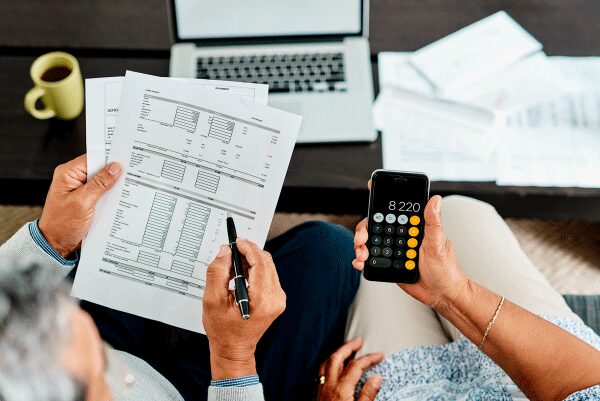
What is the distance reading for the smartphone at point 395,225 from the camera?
0.84 metres

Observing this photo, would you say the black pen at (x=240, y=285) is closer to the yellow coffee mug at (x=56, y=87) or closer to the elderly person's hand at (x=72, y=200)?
the elderly person's hand at (x=72, y=200)

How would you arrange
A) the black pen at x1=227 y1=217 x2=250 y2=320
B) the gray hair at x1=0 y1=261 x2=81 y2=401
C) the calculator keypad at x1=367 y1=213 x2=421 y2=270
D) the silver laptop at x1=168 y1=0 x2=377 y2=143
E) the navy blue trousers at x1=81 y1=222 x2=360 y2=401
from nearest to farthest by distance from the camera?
the gray hair at x1=0 y1=261 x2=81 y2=401 < the black pen at x1=227 y1=217 x2=250 y2=320 < the calculator keypad at x1=367 y1=213 x2=421 y2=270 < the navy blue trousers at x1=81 y1=222 x2=360 y2=401 < the silver laptop at x1=168 y1=0 x2=377 y2=143

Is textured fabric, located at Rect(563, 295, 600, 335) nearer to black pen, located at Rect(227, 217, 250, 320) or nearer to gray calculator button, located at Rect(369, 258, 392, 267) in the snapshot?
gray calculator button, located at Rect(369, 258, 392, 267)

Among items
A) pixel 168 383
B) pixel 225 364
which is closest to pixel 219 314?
pixel 225 364

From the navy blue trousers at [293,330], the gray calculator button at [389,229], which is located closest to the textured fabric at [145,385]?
the navy blue trousers at [293,330]

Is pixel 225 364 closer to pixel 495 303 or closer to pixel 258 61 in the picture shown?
pixel 495 303

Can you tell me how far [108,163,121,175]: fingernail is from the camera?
34.0 inches

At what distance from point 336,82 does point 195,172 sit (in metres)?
0.37

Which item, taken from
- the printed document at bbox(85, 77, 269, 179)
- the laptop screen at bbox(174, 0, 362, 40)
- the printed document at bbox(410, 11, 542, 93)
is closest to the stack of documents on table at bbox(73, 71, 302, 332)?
the printed document at bbox(85, 77, 269, 179)

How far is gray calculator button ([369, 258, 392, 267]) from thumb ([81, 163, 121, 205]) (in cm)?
38

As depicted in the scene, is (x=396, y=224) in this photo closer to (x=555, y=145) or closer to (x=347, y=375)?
(x=347, y=375)

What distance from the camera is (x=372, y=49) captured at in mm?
1194

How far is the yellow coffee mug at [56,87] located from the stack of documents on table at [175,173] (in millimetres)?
187

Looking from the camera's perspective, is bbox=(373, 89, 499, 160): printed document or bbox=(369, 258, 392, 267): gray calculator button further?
bbox=(373, 89, 499, 160): printed document
